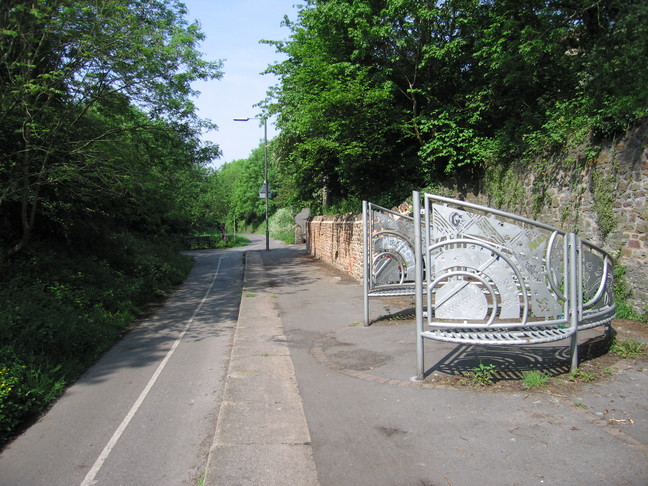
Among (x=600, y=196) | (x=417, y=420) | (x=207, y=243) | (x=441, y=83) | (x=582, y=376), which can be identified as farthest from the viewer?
(x=207, y=243)

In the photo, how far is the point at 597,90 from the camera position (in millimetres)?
9219

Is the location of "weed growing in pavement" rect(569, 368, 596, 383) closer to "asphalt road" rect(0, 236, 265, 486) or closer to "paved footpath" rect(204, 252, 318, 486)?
"paved footpath" rect(204, 252, 318, 486)

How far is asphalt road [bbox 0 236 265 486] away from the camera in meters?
3.99

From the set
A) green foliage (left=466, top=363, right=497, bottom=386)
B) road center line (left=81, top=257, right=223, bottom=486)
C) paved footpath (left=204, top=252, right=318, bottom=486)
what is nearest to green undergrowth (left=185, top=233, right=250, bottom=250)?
road center line (left=81, top=257, right=223, bottom=486)

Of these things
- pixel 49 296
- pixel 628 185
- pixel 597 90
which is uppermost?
pixel 597 90

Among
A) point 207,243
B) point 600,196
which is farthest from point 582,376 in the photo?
point 207,243

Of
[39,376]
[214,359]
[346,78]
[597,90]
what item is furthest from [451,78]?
[39,376]

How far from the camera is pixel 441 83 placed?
1485 centimetres

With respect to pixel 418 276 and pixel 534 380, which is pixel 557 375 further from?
pixel 418 276

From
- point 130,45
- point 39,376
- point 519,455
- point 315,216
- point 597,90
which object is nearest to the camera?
point 519,455

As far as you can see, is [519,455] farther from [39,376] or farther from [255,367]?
[39,376]

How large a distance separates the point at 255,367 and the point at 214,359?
147 cm

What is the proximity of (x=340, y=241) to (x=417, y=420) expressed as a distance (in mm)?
13916

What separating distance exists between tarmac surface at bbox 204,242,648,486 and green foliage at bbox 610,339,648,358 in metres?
0.24
